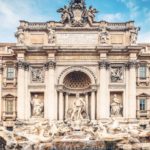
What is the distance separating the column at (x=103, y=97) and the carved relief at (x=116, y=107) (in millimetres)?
630

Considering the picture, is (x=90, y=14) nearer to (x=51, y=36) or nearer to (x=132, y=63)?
(x=51, y=36)

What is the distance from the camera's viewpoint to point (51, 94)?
42719 mm

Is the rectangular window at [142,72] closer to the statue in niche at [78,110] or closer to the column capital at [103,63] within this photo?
the column capital at [103,63]

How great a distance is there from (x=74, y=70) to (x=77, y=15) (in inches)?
206

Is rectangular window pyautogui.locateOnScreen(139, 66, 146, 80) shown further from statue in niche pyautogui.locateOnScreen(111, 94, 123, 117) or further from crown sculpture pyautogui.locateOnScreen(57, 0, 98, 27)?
crown sculpture pyautogui.locateOnScreen(57, 0, 98, 27)

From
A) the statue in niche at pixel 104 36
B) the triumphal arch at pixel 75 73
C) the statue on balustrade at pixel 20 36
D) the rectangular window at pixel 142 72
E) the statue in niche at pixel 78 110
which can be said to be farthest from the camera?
the rectangular window at pixel 142 72

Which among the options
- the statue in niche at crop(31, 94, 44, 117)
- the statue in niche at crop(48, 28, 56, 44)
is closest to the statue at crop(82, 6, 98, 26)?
the statue in niche at crop(48, 28, 56, 44)

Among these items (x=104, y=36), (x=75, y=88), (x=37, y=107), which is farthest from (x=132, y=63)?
(x=37, y=107)

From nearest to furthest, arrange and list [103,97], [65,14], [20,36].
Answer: [103,97] < [20,36] < [65,14]

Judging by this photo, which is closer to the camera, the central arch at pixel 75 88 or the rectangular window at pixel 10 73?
the central arch at pixel 75 88

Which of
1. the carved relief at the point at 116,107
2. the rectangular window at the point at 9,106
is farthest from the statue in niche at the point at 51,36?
the carved relief at the point at 116,107

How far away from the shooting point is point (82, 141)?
36.3m

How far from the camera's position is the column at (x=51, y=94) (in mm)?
42406

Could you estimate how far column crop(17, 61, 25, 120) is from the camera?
42.3 meters
